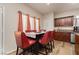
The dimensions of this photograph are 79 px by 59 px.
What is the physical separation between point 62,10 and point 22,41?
3.36 feet

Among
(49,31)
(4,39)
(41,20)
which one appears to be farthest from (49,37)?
(4,39)

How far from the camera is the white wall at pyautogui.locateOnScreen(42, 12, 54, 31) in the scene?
5.97 feet

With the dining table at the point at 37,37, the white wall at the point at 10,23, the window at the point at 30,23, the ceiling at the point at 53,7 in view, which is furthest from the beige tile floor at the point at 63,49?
the ceiling at the point at 53,7

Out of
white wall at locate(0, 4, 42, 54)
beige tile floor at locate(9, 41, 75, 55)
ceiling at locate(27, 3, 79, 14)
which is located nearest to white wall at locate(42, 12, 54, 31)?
ceiling at locate(27, 3, 79, 14)

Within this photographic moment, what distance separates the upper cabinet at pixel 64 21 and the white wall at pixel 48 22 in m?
0.10

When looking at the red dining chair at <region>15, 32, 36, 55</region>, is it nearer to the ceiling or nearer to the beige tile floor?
the beige tile floor

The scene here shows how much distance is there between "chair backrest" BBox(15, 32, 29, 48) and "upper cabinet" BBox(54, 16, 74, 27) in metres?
0.70

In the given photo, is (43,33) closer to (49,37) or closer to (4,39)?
(49,37)

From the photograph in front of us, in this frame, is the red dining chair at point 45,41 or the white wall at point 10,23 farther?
the red dining chair at point 45,41

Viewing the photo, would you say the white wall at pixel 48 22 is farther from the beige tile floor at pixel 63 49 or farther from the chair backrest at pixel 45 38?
the beige tile floor at pixel 63 49

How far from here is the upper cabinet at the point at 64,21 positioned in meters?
1.77

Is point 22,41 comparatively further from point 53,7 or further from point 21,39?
point 53,7

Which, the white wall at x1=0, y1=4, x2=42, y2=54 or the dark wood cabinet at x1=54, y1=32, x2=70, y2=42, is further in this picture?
the dark wood cabinet at x1=54, y1=32, x2=70, y2=42

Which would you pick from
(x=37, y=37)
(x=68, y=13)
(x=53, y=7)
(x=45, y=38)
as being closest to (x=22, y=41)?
(x=37, y=37)
